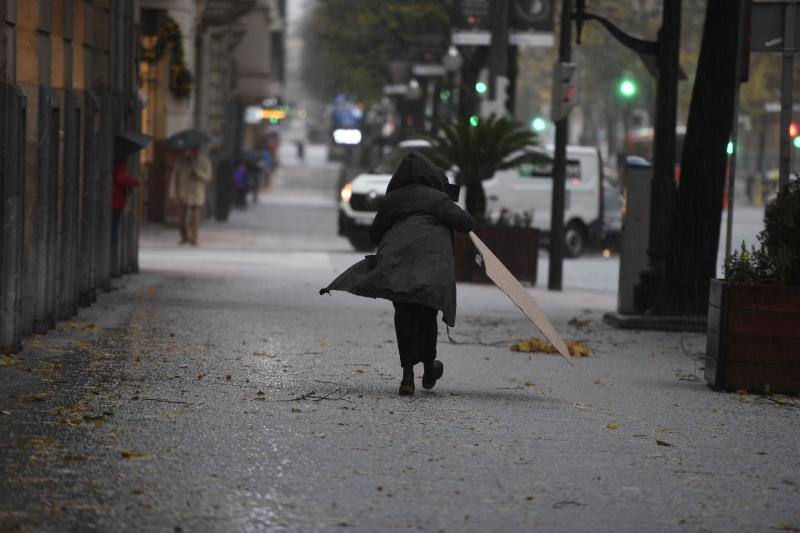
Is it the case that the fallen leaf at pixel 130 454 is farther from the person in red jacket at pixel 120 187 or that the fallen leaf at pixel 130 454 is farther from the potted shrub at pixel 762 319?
the person in red jacket at pixel 120 187

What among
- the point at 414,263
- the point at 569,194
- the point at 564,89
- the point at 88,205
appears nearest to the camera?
the point at 414,263

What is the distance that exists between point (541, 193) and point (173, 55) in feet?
26.3

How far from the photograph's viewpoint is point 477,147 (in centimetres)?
2320

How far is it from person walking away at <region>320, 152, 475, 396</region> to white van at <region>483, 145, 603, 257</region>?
19484mm

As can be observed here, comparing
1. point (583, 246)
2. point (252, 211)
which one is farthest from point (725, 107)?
point (252, 211)

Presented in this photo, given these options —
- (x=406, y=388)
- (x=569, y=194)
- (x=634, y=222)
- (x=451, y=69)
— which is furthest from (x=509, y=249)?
(x=451, y=69)

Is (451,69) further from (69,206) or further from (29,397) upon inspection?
(29,397)

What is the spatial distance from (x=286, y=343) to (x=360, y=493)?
20.8 feet

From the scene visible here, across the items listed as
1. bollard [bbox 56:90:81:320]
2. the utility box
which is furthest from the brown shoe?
the utility box

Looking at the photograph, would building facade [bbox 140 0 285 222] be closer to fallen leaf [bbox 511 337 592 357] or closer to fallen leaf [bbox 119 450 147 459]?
fallen leaf [bbox 511 337 592 357]

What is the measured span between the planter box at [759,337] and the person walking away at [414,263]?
1894 mm

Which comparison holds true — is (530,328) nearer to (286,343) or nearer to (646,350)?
(646,350)

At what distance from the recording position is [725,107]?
1612 cm

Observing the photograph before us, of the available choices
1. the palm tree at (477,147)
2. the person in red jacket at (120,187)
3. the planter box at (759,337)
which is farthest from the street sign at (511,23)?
the planter box at (759,337)
